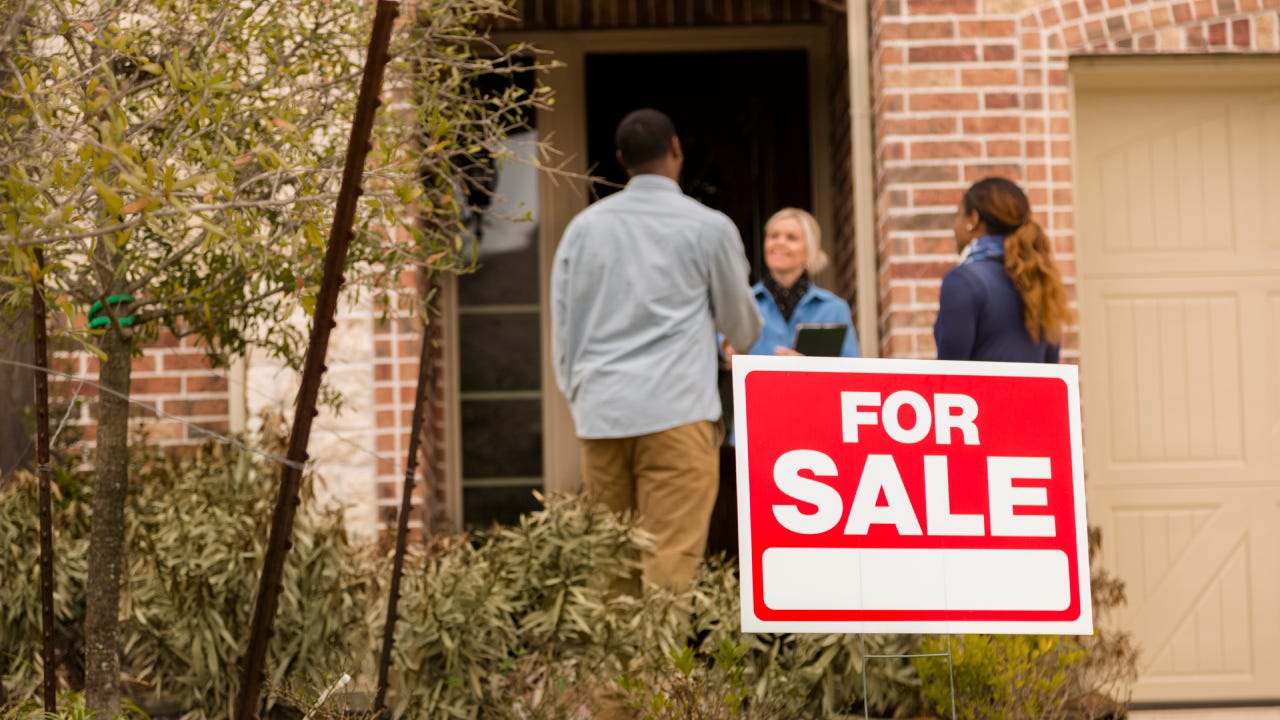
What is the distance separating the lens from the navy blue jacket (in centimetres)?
523

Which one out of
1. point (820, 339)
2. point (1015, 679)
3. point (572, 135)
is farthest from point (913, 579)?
point (572, 135)

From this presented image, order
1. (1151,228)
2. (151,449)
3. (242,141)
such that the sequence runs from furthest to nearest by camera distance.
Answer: (1151,228) → (151,449) → (242,141)

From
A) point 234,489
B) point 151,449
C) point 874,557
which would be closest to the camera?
point 874,557

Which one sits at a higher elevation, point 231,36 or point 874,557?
point 231,36

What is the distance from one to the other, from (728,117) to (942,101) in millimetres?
2015

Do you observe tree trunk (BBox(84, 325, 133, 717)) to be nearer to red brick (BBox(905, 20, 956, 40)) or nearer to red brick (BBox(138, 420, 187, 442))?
red brick (BBox(138, 420, 187, 442))

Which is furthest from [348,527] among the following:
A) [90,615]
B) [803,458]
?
[803,458]

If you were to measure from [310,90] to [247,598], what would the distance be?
1548 millimetres

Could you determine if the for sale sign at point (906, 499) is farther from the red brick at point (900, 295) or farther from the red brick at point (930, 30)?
the red brick at point (930, 30)

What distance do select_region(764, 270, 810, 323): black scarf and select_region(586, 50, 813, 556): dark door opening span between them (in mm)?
1664

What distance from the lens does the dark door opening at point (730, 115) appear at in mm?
8266

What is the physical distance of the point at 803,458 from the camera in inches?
135

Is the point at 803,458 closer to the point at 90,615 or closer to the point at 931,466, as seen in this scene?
the point at 931,466

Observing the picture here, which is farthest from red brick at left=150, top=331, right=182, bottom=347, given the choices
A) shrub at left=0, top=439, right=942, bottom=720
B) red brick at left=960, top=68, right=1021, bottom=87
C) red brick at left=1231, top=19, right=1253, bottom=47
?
red brick at left=1231, top=19, right=1253, bottom=47
